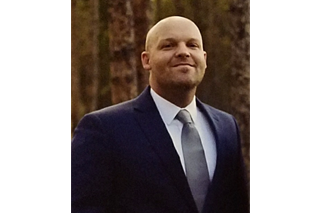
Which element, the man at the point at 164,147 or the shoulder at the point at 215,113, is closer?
the man at the point at 164,147

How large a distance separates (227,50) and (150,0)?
38cm

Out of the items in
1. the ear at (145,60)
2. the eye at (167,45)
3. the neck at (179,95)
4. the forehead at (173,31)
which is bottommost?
the neck at (179,95)

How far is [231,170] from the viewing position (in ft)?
7.14

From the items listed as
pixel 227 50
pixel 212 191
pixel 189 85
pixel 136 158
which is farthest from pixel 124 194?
pixel 227 50

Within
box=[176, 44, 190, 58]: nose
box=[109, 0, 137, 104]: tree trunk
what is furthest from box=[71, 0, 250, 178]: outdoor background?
box=[176, 44, 190, 58]: nose

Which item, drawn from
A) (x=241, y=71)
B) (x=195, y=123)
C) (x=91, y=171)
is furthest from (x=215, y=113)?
(x=91, y=171)

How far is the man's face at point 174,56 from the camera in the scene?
6.95ft

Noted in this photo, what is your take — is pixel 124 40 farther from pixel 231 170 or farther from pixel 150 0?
pixel 231 170

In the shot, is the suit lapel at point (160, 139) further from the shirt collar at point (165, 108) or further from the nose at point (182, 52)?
the nose at point (182, 52)

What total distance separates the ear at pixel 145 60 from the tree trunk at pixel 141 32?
0.01 metres

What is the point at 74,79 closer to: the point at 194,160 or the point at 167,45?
the point at 167,45

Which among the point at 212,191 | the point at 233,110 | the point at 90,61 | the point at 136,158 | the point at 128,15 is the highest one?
the point at 128,15

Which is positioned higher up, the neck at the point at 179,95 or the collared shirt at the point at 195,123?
the neck at the point at 179,95

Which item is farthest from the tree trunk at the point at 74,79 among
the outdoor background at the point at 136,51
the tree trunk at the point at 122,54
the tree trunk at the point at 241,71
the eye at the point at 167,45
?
the tree trunk at the point at 241,71
